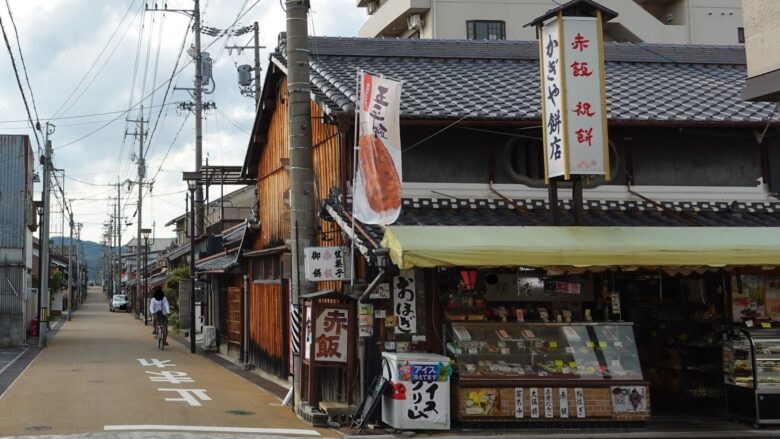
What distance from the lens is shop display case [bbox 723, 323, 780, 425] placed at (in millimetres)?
12781

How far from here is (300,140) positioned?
1362 centimetres

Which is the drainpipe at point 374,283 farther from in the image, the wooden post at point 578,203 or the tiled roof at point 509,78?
the wooden post at point 578,203

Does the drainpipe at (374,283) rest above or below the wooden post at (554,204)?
below

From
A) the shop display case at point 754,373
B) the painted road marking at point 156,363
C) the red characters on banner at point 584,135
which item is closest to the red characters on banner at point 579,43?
the red characters on banner at point 584,135

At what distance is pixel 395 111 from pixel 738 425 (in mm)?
7915

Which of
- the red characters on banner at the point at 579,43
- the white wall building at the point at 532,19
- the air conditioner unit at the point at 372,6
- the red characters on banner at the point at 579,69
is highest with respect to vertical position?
the air conditioner unit at the point at 372,6

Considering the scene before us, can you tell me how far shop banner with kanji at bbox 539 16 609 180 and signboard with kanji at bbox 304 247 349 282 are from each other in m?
3.82

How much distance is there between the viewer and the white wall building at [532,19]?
40.1 meters

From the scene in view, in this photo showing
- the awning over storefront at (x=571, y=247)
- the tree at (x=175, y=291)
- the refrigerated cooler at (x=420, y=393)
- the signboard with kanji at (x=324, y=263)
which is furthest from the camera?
the tree at (x=175, y=291)

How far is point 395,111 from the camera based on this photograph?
12445mm

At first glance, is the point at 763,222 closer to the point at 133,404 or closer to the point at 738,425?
Result: the point at 738,425

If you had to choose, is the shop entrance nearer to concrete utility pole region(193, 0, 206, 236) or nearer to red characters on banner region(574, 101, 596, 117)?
red characters on banner region(574, 101, 596, 117)

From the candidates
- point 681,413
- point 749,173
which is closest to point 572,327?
point 681,413

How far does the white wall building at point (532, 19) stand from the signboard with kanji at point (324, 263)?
28319 mm
